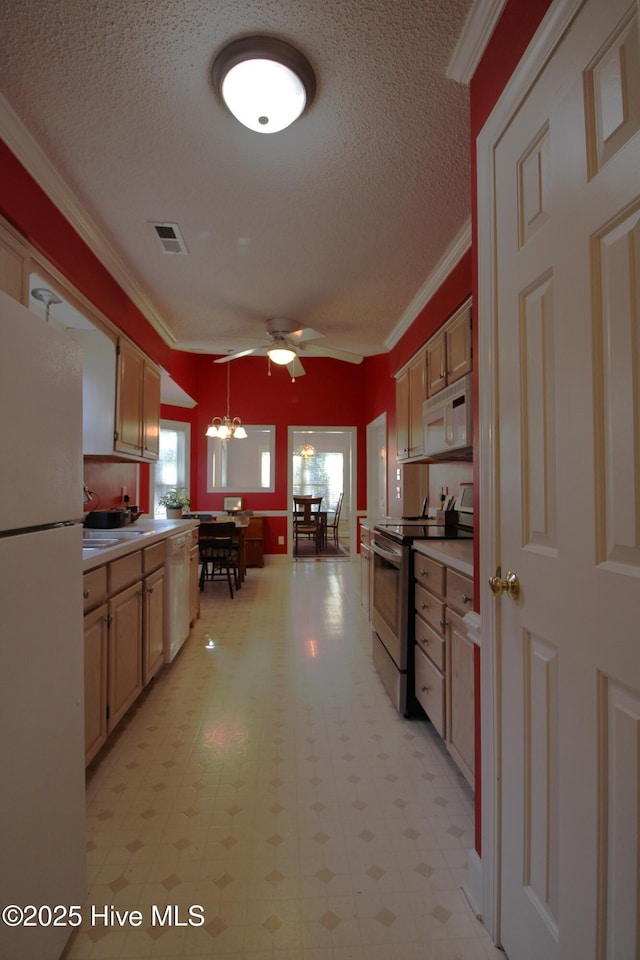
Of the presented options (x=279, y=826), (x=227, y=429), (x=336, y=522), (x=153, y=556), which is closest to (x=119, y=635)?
(x=153, y=556)

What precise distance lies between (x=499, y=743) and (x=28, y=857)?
3.67 ft

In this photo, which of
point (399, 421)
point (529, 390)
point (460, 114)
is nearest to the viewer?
point (529, 390)

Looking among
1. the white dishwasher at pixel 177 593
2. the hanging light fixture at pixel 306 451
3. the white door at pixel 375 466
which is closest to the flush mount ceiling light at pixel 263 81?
the white dishwasher at pixel 177 593

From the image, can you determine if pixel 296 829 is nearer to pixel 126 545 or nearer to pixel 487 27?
pixel 126 545

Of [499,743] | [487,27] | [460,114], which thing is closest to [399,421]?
[460,114]

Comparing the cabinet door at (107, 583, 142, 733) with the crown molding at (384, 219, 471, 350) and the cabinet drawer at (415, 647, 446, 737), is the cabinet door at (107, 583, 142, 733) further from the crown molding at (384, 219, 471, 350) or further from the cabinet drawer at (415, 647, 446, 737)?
the crown molding at (384, 219, 471, 350)

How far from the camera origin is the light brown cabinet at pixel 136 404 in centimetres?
295

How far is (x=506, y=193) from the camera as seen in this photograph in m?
1.10

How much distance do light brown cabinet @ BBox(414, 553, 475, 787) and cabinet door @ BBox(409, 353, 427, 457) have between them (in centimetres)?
137

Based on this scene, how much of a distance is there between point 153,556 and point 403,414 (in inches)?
93.4

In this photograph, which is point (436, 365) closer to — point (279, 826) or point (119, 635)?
point (119, 635)

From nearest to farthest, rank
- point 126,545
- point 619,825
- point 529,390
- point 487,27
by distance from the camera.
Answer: point 619,825 < point 529,390 < point 487,27 < point 126,545

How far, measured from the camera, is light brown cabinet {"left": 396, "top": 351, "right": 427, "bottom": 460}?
3238 millimetres

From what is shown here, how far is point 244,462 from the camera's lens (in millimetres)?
7098
